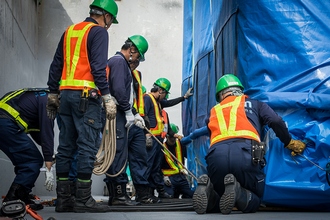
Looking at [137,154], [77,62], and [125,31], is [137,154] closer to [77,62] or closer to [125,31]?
[77,62]

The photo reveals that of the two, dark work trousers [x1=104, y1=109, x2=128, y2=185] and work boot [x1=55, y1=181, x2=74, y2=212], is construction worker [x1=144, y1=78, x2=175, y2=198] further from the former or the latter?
work boot [x1=55, y1=181, x2=74, y2=212]

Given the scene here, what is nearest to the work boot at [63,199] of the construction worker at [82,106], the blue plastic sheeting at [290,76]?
the construction worker at [82,106]

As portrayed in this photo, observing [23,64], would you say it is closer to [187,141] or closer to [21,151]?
[187,141]

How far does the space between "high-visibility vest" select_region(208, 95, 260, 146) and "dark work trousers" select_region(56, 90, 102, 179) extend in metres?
0.97

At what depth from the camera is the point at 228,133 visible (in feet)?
16.2

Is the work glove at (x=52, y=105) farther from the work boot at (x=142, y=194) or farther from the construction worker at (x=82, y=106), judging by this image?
the work boot at (x=142, y=194)

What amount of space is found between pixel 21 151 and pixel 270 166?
2132 millimetres

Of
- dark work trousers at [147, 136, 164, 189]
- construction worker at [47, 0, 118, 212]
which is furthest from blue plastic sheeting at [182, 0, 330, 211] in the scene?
dark work trousers at [147, 136, 164, 189]

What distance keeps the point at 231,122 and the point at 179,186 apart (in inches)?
195

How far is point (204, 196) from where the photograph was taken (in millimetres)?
4707

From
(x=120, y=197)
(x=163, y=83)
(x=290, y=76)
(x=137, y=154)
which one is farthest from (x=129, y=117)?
(x=163, y=83)

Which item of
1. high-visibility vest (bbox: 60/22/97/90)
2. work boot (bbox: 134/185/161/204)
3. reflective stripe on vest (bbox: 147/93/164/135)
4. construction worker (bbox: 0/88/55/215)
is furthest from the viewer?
reflective stripe on vest (bbox: 147/93/164/135)

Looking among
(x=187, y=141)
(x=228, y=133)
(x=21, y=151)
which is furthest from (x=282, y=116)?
(x=187, y=141)

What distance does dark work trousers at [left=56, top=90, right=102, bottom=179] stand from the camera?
4863mm
